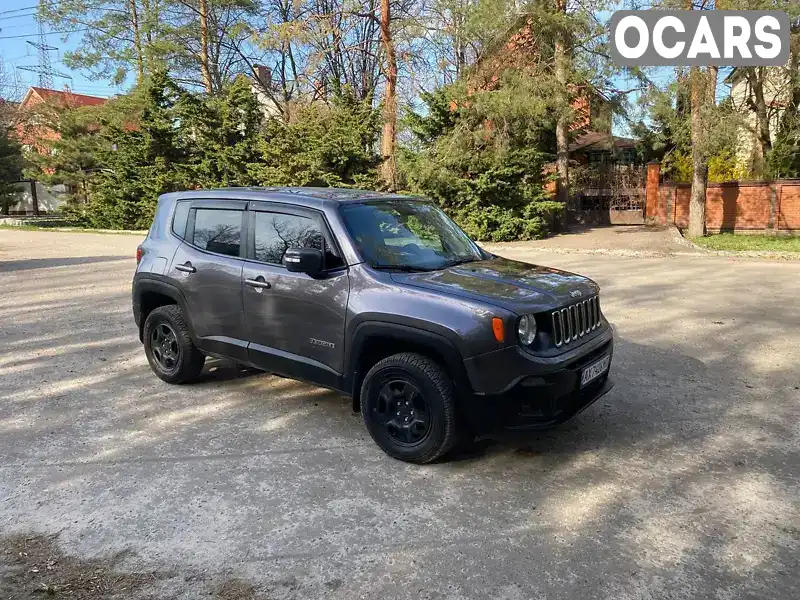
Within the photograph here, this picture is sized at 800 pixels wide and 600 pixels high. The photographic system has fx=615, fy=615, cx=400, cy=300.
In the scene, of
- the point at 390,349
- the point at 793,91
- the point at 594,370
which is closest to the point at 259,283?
the point at 390,349

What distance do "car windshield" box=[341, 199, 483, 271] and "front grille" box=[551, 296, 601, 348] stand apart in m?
1.02

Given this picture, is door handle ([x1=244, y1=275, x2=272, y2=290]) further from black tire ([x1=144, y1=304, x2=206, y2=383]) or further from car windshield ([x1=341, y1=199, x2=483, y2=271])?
black tire ([x1=144, y1=304, x2=206, y2=383])

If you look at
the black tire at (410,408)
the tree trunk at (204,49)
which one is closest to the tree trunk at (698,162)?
the black tire at (410,408)

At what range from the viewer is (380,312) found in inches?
160

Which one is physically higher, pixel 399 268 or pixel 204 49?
pixel 204 49

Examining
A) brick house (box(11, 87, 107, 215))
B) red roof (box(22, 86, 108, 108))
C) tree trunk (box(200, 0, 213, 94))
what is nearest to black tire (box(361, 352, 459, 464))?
tree trunk (box(200, 0, 213, 94))

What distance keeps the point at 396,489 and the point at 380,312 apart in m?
1.13

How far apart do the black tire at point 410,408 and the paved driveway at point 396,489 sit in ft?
0.60

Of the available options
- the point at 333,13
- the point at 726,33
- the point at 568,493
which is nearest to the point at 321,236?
the point at 568,493

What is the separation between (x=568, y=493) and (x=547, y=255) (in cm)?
1479

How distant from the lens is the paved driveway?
2.96m

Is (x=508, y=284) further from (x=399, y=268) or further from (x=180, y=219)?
(x=180, y=219)

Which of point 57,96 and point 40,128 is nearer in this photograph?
point 57,96

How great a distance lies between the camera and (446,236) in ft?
17.1
